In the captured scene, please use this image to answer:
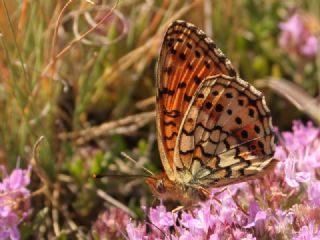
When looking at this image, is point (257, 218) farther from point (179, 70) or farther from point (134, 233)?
point (179, 70)

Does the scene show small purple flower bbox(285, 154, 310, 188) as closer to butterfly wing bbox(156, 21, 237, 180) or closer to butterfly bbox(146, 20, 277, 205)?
butterfly bbox(146, 20, 277, 205)

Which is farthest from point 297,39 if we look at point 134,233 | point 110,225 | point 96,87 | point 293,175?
point 134,233

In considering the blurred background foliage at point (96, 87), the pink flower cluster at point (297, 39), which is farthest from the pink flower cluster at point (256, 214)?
the pink flower cluster at point (297, 39)

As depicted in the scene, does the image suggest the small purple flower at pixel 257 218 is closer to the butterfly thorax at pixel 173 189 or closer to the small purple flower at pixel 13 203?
the butterfly thorax at pixel 173 189

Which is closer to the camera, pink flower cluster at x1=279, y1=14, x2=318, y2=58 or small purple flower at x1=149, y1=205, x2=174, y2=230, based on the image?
small purple flower at x1=149, y1=205, x2=174, y2=230

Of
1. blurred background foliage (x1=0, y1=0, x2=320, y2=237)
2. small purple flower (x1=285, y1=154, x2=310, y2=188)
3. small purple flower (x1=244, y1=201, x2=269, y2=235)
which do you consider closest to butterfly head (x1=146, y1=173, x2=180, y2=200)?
small purple flower (x1=244, y1=201, x2=269, y2=235)

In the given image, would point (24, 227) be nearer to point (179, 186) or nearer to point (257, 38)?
point (179, 186)
